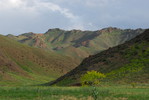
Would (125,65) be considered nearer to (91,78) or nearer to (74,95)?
(91,78)

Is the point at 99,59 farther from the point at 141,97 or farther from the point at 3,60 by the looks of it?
the point at 3,60

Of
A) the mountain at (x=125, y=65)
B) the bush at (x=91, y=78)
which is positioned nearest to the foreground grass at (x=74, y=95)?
the bush at (x=91, y=78)

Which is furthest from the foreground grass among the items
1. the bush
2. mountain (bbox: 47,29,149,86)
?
mountain (bbox: 47,29,149,86)

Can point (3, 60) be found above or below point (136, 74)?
above

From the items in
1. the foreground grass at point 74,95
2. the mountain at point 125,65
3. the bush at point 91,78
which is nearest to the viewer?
the foreground grass at point 74,95

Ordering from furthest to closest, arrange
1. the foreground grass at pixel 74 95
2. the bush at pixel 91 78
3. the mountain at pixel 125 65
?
the mountain at pixel 125 65 < the bush at pixel 91 78 < the foreground grass at pixel 74 95

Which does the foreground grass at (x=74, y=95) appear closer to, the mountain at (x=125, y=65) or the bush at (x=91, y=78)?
the bush at (x=91, y=78)

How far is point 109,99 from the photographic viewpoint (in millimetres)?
31438

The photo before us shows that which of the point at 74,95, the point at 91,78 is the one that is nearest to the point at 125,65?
the point at 91,78

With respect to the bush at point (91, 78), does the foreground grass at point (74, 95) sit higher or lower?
lower

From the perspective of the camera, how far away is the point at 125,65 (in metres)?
83.1

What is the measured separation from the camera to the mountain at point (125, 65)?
231 feet

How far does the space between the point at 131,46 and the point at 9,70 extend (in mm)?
89663

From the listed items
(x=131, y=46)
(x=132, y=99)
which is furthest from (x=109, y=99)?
(x=131, y=46)
